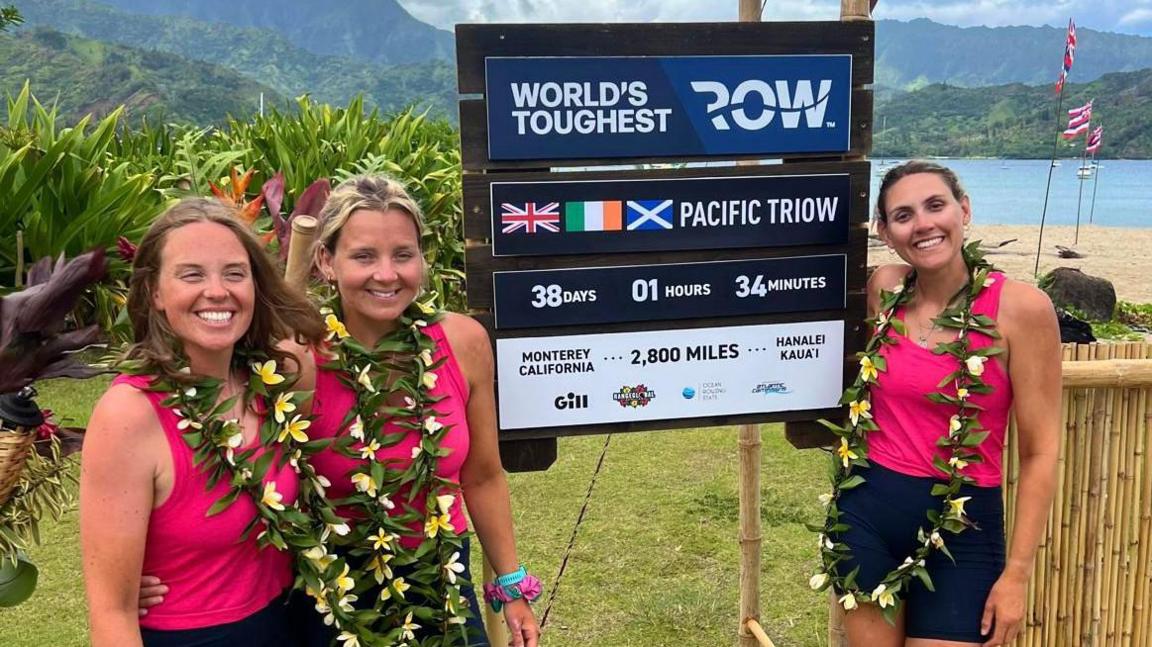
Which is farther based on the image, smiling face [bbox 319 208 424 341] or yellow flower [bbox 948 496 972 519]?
yellow flower [bbox 948 496 972 519]

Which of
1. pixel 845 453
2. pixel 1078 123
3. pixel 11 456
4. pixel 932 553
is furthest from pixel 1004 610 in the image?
pixel 1078 123

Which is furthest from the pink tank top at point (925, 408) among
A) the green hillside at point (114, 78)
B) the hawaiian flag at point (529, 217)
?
the green hillside at point (114, 78)

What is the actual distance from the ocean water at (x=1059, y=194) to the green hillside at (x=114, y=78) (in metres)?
53.0

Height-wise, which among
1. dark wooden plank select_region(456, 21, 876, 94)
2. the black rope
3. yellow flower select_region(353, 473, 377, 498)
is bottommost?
the black rope

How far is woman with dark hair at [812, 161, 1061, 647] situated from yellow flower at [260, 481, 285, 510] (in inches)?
59.5

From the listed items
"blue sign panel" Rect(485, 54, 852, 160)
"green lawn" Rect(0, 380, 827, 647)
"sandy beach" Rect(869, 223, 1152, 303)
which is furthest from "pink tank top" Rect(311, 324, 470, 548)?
"sandy beach" Rect(869, 223, 1152, 303)

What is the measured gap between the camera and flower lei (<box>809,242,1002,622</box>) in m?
2.41

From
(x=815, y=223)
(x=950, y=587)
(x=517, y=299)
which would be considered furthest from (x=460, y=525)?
(x=815, y=223)

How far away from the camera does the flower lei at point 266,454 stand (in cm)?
189

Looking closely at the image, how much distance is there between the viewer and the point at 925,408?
2.48 meters

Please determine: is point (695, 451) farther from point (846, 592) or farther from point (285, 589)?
point (285, 589)

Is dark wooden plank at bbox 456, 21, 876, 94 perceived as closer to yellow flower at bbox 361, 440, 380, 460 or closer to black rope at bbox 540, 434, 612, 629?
yellow flower at bbox 361, 440, 380, 460

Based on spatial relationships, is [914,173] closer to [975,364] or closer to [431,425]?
[975,364]

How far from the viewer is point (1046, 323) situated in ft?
7.84
